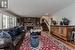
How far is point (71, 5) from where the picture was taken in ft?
25.1

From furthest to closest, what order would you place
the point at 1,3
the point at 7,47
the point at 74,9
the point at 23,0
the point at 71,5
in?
the point at 71,5
the point at 74,9
the point at 23,0
the point at 1,3
the point at 7,47

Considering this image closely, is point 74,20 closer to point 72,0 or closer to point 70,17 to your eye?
point 70,17

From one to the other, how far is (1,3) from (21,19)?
15.5 meters

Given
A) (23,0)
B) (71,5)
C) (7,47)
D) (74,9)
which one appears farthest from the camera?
(71,5)

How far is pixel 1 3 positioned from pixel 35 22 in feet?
52.4

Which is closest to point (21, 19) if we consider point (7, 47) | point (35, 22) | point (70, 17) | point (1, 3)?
point (35, 22)

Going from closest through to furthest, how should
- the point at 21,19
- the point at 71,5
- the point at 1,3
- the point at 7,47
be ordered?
the point at 7,47 < the point at 1,3 < the point at 71,5 < the point at 21,19

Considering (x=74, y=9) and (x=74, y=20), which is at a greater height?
(x=74, y=9)

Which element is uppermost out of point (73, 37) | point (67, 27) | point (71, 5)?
point (71, 5)

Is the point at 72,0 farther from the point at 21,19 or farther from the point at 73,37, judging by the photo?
the point at 21,19

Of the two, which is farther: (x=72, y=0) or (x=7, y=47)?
(x=72, y=0)

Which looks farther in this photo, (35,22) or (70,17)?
(35,22)

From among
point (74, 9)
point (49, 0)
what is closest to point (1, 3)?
point (49, 0)

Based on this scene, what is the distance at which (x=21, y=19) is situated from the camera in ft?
65.2
